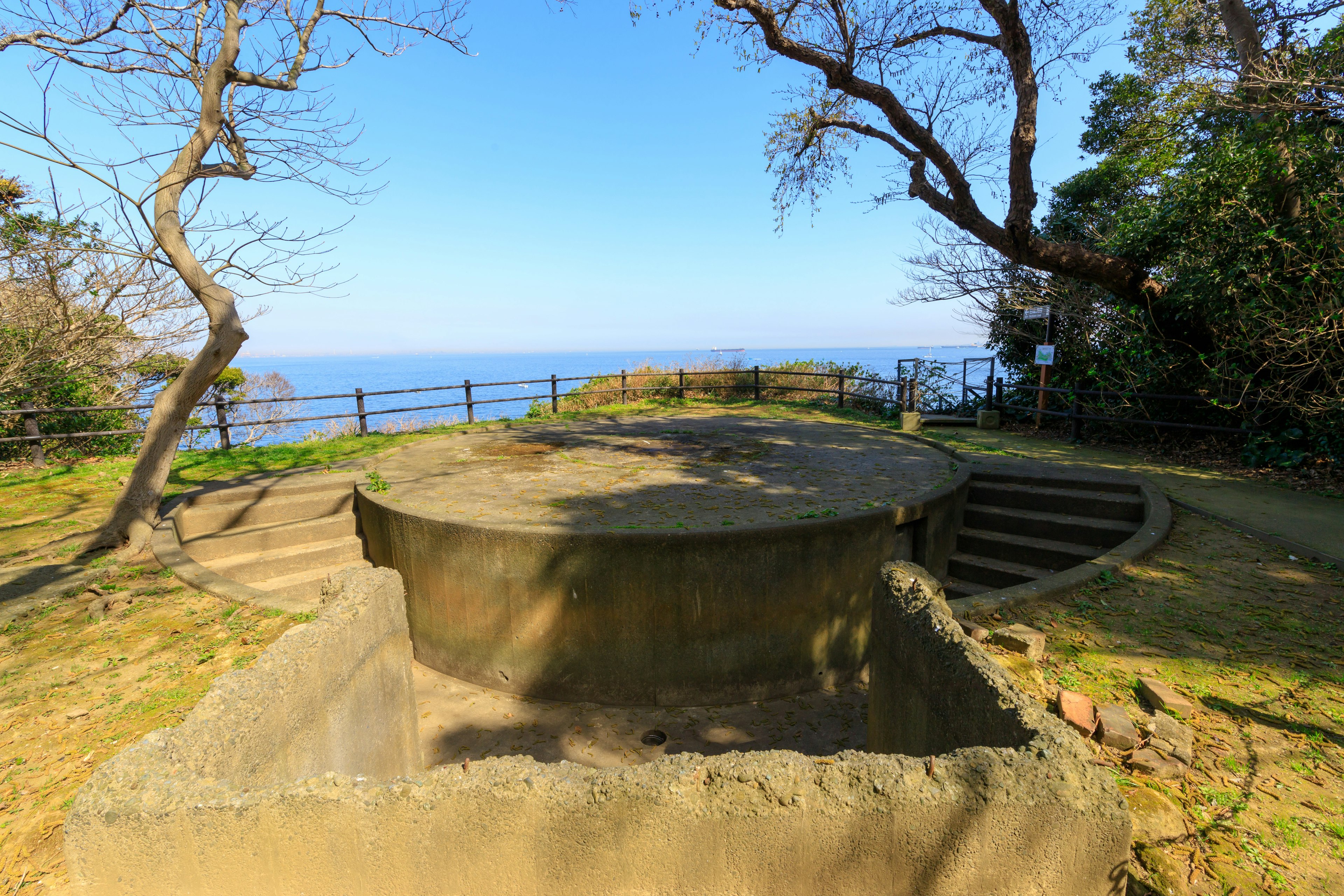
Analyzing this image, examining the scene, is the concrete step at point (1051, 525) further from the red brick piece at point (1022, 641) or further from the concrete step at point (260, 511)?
the concrete step at point (260, 511)

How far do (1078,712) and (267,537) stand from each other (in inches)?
277

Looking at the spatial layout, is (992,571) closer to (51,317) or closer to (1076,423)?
(1076,423)

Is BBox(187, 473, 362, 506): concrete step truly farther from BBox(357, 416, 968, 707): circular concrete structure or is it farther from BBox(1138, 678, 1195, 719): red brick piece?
BBox(1138, 678, 1195, 719): red brick piece

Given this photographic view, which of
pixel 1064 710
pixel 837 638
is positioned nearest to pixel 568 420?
pixel 837 638

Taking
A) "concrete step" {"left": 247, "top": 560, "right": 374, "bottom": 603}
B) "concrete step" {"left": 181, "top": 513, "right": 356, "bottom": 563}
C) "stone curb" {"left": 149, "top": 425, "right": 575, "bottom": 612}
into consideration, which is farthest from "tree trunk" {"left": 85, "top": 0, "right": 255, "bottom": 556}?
"concrete step" {"left": 247, "top": 560, "right": 374, "bottom": 603}

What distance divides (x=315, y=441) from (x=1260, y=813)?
12193 mm

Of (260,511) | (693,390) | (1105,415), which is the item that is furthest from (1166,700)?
(693,390)

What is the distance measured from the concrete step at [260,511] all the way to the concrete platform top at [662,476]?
0.61m

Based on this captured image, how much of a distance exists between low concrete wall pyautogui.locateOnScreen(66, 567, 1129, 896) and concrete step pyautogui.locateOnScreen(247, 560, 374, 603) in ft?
13.1

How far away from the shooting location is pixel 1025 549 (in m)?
5.76

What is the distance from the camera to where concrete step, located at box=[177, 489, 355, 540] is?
6.11 meters

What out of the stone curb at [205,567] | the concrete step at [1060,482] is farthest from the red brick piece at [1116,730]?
the stone curb at [205,567]

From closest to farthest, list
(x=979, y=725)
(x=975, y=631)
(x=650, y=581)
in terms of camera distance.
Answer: (x=979, y=725)
(x=975, y=631)
(x=650, y=581)

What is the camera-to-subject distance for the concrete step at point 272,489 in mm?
6316
